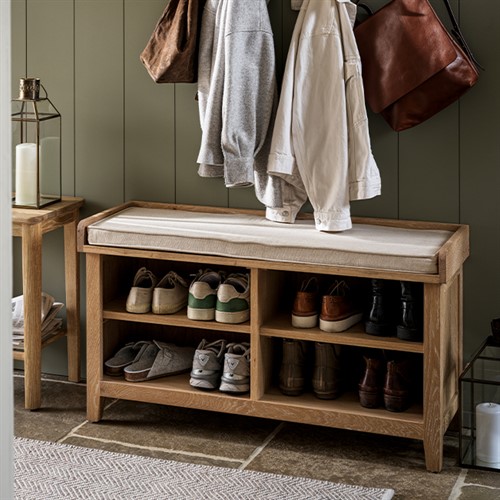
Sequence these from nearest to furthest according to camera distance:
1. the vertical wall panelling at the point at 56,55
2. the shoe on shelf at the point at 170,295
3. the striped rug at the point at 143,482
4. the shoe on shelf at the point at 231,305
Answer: the striped rug at the point at 143,482
the shoe on shelf at the point at 231,305
the shoe on shelf at the point at 170,295
the vertical wall panelling at the point at 56,55

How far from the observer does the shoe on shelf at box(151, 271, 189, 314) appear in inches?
119

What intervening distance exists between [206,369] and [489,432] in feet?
2.91

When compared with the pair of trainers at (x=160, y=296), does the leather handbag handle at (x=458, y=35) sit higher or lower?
higher

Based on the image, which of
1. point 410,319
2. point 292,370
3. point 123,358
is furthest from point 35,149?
point 410,319

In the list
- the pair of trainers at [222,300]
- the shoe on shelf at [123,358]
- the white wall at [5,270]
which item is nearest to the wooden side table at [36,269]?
the shoe on shelf at [123,358]

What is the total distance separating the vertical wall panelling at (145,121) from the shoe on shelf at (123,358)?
53 centimetres

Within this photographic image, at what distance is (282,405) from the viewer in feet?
9.45

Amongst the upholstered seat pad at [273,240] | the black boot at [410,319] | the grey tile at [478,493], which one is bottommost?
the grey tile at [478,493]

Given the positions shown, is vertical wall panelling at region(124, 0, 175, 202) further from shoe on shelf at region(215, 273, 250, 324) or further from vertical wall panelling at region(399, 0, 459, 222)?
vertical wall panelling at region(399, 0, 459, 222)

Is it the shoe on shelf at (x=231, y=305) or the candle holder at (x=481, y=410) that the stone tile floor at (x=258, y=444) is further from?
the shoe on shelf at (x=231, y=305)

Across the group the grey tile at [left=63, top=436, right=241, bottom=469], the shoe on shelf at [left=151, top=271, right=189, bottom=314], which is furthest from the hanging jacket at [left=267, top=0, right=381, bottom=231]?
the grey tile at [left=63, top=436, right=241, bottom=469]

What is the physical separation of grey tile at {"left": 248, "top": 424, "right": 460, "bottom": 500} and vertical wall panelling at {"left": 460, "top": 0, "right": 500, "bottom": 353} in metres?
0.42

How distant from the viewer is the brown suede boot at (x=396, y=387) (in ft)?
9.14

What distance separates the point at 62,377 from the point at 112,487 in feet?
3.24
